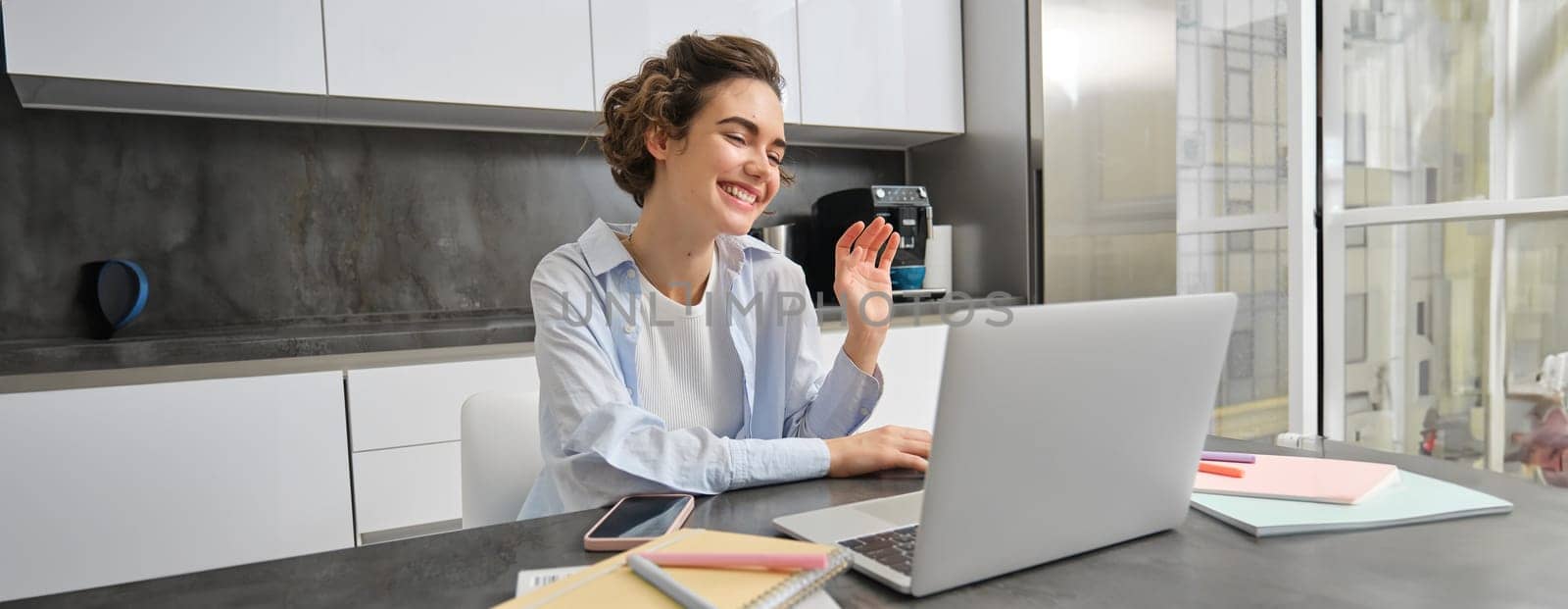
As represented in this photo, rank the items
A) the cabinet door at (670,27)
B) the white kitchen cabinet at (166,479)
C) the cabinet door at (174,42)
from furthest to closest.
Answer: the cabinet door at (670,27)
the cabinet door at (174,42)
the white kitchen cabinet at (166,479)

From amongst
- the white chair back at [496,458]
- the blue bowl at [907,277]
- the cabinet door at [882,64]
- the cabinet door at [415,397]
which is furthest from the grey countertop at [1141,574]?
the cabinet door at [882,64]

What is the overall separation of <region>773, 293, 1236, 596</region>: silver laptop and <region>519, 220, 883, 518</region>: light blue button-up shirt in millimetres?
204

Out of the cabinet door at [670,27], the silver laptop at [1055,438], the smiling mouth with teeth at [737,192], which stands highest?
the cabinet door at [670,27]

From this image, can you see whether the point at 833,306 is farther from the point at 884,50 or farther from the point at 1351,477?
the point at 1351,477

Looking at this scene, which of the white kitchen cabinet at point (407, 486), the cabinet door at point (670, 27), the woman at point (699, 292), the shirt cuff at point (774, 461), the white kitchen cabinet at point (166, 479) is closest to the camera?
the shirt cuff at point (774, 461)

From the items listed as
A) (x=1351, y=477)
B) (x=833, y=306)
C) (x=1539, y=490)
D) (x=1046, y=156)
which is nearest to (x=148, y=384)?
(x=833, y=306)

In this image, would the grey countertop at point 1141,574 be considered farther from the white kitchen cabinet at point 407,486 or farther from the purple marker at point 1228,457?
the white kitchen cabinet at point 407,486

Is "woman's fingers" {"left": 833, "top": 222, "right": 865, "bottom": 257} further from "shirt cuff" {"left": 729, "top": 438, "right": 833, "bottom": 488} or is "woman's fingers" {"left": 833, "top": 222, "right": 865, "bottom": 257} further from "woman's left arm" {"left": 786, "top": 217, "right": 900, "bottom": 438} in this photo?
"shirt cuff" {"left": 729, "top": 438, "right": 833, "bottom": 488}

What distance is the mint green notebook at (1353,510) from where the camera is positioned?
736 millimetres

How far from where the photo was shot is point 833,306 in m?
2.70

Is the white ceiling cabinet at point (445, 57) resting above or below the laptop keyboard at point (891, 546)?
above

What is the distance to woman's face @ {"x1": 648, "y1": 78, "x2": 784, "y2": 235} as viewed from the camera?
50.4 inches

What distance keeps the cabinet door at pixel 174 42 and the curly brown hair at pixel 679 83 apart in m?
1.23

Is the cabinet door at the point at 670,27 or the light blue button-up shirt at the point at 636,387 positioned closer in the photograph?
the light blue button-up shirt at the point at 636,387
